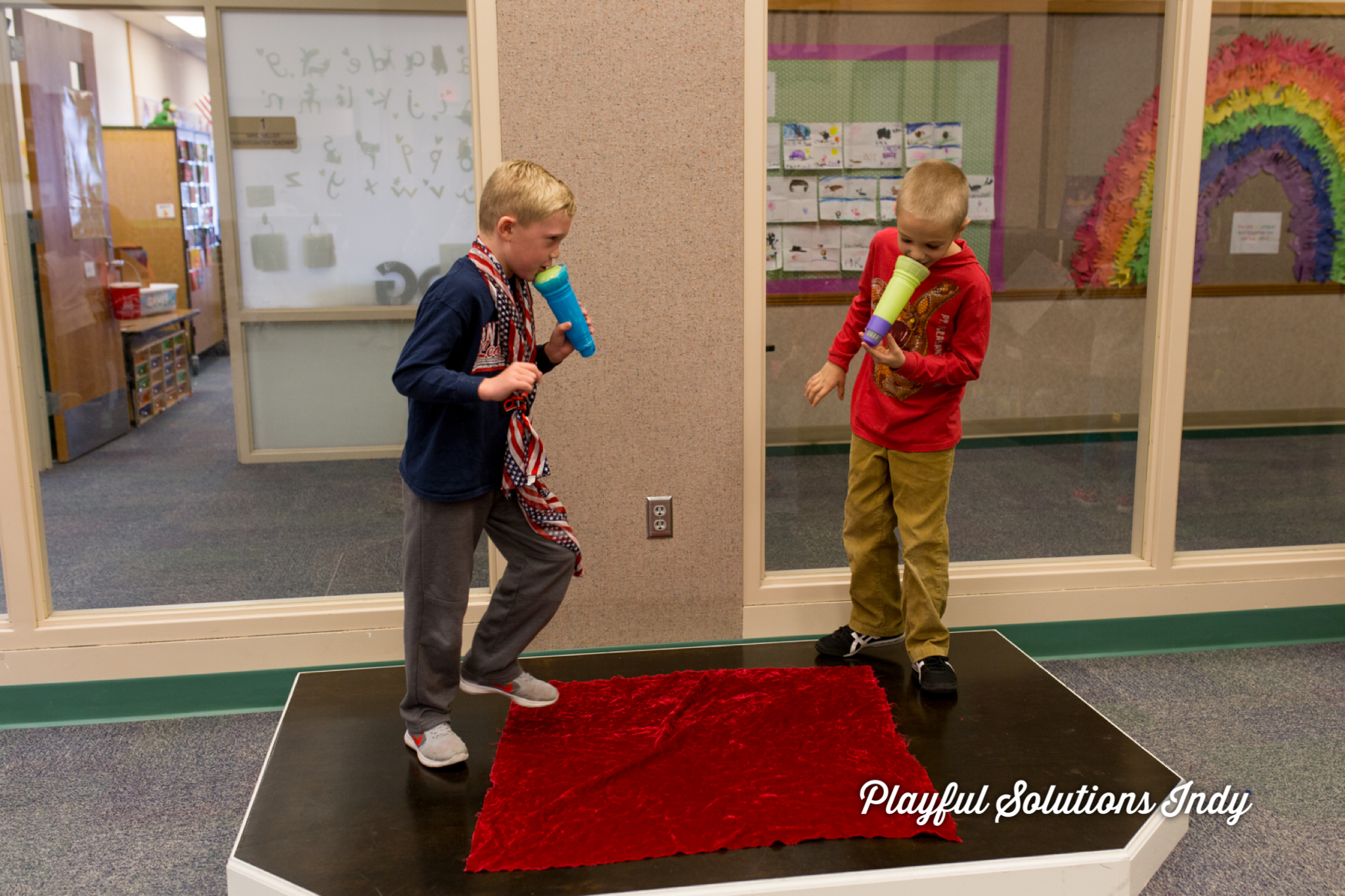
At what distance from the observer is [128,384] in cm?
264

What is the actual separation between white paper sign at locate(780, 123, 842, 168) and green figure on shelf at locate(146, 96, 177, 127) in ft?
4.99

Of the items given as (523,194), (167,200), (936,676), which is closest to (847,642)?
(936,676)

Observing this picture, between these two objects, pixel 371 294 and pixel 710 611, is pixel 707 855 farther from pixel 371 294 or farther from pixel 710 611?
pixel 371 294

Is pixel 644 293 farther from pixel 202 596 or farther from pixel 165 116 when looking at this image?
pixel 202 596

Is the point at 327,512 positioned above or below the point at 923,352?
below

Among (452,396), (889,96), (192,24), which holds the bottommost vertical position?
(452,396)

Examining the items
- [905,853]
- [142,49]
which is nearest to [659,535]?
[905,853]

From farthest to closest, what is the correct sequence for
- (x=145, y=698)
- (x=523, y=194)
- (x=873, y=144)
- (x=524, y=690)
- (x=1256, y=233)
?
(x=1256, y=233) → (x=873, y=144) → (x=145, y=698) → (x=524, y=690) → (x=523, y=194)

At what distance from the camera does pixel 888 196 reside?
110 inches

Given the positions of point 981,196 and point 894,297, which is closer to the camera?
point 894,297

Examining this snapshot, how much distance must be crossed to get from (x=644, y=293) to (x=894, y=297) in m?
0.72

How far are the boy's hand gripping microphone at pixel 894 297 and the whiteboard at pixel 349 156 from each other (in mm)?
1092

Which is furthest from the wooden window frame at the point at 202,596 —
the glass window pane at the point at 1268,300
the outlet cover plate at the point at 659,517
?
the glass window pane at the point at 1268,300

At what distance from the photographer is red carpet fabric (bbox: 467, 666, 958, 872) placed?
74.4 inches
